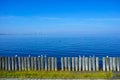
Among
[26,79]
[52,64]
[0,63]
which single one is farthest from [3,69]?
[26,79]

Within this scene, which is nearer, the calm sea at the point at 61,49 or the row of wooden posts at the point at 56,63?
the row of wooden posts at the point at 56,63

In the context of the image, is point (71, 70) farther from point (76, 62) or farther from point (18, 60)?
point (18, 60)

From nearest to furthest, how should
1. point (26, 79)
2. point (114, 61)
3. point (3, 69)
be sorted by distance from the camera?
point (26, 79) → point (114, 61) → point (3, 69)

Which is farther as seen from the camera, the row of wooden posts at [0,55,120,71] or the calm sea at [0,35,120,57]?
the calm sea at [0,35,120,57]

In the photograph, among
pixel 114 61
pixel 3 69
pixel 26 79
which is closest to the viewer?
pixel 26 79

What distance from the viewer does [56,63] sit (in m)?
20.7

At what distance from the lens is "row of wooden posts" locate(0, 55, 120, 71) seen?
65.6 ft

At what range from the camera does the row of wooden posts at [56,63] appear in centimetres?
1998

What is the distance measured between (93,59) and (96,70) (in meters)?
0.96

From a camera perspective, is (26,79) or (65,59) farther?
(65,59)

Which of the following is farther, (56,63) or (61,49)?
(61,49)

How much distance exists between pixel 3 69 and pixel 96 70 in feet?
24.6

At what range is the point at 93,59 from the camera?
20.0 metres

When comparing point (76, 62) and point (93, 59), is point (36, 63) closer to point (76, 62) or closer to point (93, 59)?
point (76, 62)
